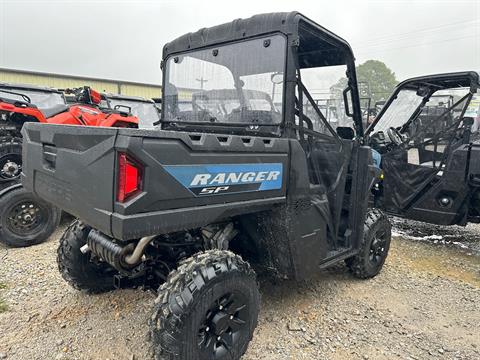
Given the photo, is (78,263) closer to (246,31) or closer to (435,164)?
(246,31)

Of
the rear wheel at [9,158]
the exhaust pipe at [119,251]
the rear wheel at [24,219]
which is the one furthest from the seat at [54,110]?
the exhaust pipe at [119,251]

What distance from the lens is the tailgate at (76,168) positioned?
1.88 metres

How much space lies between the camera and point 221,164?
2.19 metres

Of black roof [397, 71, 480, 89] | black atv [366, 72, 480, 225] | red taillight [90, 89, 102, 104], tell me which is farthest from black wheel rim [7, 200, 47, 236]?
black roof [397, 71, 480, 89]

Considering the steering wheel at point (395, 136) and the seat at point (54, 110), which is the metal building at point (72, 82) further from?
the steering wheel at point (395, 136)

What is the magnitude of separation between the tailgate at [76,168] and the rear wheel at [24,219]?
2.10 meters

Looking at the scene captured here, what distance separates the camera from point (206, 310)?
2.15 meters

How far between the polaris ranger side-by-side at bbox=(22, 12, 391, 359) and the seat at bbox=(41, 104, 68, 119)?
3.60 m

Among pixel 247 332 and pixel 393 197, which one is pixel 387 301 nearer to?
pixel 247 332

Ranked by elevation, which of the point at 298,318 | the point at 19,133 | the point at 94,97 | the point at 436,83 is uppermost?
the point at 436,83

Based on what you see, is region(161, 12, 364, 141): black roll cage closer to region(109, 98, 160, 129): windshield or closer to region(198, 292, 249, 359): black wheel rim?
region(198, 292, 249, 359): black wheel rim

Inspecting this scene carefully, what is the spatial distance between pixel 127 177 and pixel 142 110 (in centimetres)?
726

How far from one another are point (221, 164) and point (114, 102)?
7.06m

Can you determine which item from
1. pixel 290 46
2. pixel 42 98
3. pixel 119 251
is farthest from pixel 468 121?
pixel 42 98
